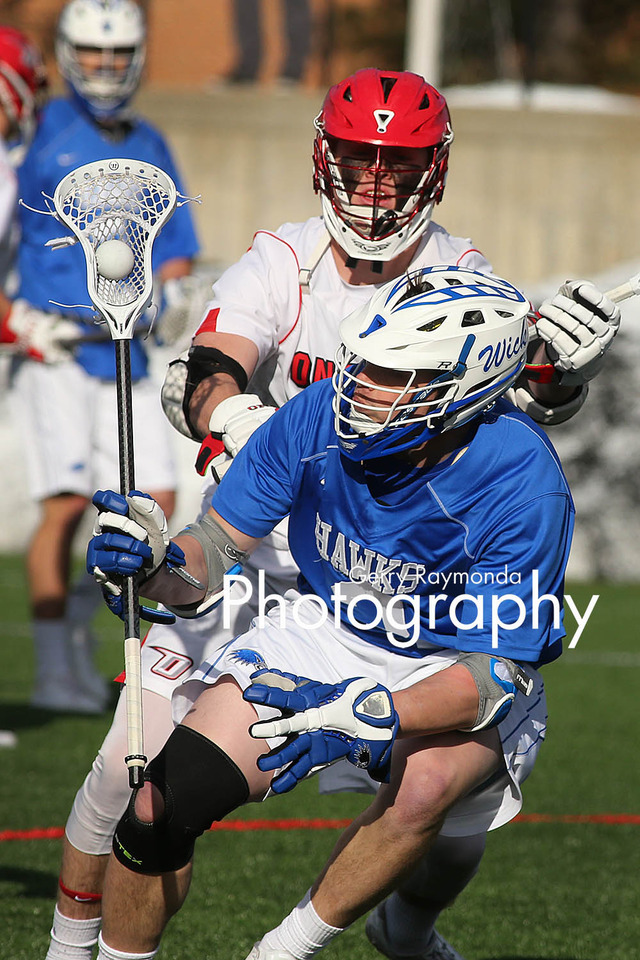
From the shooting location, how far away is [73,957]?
11.0ft

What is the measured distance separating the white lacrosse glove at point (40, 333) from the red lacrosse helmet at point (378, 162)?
9.39ft

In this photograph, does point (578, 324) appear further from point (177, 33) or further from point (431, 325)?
point (177, 33)

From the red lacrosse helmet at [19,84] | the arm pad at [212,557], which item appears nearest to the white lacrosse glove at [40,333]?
the red lacrosse helmet at [19,84]

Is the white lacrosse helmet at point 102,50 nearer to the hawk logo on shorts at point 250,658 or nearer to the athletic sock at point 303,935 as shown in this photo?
the hawk logo on shorts at point 250,658

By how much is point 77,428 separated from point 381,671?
11.6 ft

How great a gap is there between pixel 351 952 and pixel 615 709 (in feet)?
12.0

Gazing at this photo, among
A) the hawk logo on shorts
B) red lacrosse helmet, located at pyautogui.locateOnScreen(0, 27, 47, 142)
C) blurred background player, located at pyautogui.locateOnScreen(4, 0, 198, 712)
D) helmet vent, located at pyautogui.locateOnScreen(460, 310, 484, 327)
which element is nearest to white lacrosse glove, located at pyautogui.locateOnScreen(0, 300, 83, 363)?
blurred background player, located at pyautogui.locateOnScreen(4, 0, 198, 712)

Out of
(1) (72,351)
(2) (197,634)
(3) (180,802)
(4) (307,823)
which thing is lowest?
(4) (307,823)

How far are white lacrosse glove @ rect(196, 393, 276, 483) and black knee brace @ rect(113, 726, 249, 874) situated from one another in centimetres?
76

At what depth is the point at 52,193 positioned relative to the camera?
6551mm

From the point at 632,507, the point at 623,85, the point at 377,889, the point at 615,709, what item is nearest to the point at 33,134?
the point at 615,709

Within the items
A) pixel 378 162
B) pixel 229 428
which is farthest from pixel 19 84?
pixel 229 428

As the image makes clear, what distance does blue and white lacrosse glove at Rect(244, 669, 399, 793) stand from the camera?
2777 mm

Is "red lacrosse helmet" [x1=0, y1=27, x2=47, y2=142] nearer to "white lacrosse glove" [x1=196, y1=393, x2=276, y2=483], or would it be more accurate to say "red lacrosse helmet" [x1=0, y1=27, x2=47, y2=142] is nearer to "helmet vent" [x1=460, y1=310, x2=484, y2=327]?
"white lacrosse glove" [x1=196, y1=393, x2=276, y2=483]
